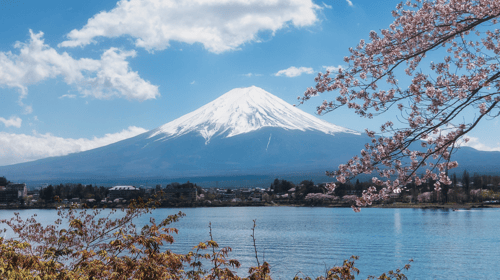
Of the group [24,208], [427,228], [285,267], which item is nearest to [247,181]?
[24,208]

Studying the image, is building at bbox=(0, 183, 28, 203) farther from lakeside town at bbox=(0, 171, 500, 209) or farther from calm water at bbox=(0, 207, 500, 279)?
calm water at bbox=(0, 207, 500, 279)

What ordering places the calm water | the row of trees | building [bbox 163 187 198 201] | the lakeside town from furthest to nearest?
1. building [bbox 163 187 198 201]
2. the row of trees
3. the lakeside town
4. the calm water

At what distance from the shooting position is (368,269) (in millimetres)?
16859

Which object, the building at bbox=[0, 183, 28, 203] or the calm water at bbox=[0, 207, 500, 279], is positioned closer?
the calm water at bbox=[0, 207, 500, 279]

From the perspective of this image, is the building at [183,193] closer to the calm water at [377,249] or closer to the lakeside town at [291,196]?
the lakeside town at [291,196]

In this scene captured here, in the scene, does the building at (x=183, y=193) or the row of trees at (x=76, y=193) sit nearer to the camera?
the row of trees at (x=76, y=193)

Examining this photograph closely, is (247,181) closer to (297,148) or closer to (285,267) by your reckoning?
(297,148)

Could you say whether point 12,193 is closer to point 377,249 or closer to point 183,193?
point 183,193

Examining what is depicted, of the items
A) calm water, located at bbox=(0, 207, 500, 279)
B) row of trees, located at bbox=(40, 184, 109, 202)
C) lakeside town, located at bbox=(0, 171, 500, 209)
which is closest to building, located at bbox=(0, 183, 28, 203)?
lakeside town, located at bbox=(0, 171, 500, 209)

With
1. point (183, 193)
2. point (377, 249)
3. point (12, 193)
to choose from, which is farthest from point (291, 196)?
point (377, 249)

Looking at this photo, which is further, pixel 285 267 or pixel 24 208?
pixel 24 208

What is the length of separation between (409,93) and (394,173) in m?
0.98

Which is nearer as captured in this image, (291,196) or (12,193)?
(291,196)

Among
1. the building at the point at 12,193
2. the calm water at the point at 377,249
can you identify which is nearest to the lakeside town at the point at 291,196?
the building at the point at 12,193
